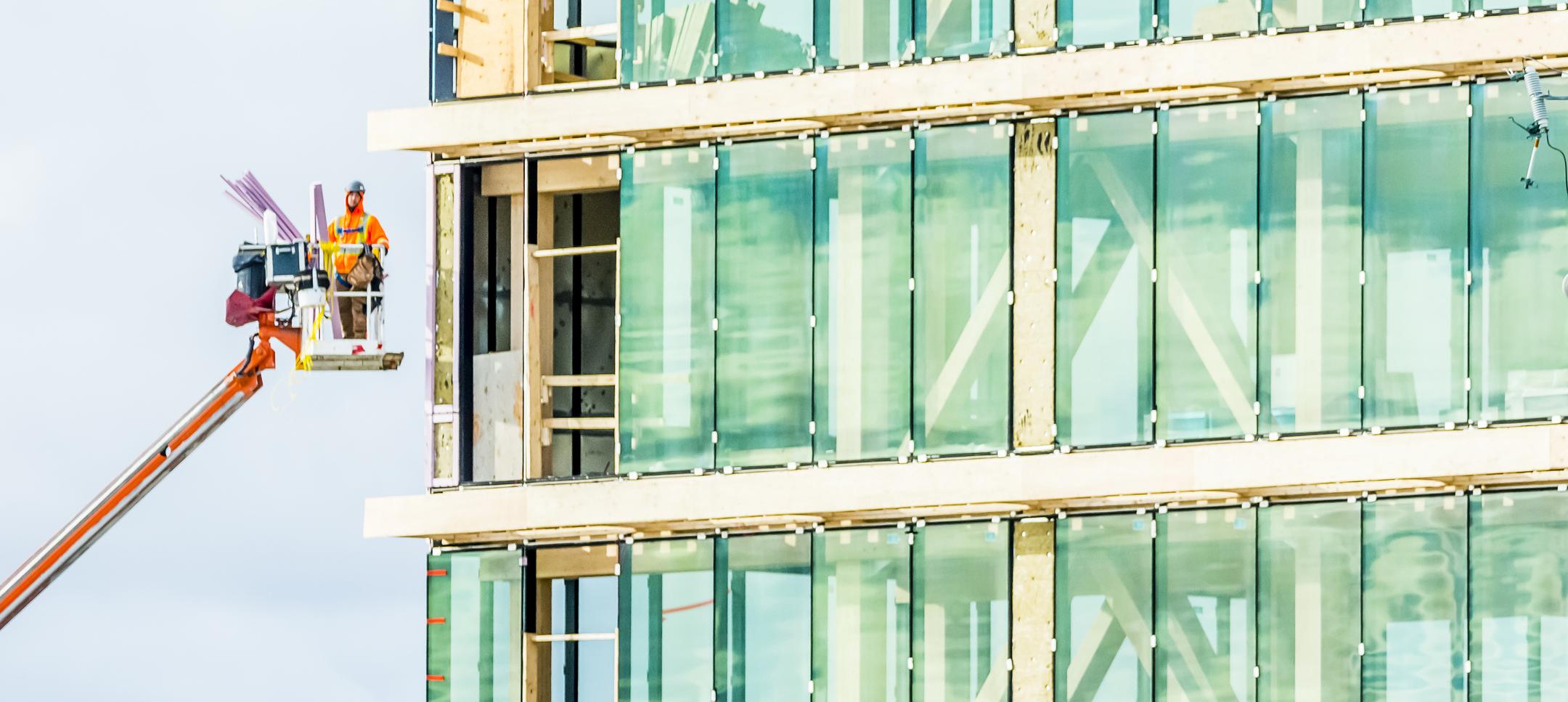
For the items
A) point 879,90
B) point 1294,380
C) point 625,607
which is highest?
point 879,90

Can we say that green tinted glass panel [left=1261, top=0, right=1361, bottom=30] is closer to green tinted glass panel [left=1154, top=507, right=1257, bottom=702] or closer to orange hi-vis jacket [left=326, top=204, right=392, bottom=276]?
green tinted glass panel [left=1154, top=507, right=1257, bottom=702]

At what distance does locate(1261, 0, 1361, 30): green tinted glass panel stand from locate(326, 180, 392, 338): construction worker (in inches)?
523

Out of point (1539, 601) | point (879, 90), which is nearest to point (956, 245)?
point (879, 90)

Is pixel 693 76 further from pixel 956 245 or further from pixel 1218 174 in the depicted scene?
pixel 1218 174

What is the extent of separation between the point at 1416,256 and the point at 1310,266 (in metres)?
1.38

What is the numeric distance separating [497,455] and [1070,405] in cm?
929

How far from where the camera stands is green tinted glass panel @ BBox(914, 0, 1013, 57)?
48.3m

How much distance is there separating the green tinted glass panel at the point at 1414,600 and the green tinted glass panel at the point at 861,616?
659cm

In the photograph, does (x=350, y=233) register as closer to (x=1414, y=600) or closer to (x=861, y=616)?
(x=861, y=616)

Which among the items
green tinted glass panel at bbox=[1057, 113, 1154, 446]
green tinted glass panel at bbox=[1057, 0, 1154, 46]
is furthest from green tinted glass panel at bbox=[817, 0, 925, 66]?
green tinted glass panel at bbox=[1057, 113, 1154, 446]

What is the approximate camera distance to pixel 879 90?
4869 centimetres

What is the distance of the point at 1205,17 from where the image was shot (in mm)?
46875

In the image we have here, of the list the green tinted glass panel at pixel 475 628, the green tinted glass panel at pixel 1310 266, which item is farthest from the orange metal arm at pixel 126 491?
the green tinted glass panel at pixel 1310 266

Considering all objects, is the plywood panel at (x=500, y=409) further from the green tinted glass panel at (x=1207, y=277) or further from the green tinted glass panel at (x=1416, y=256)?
the green tinted glass panel at (x=1416, y=256)
